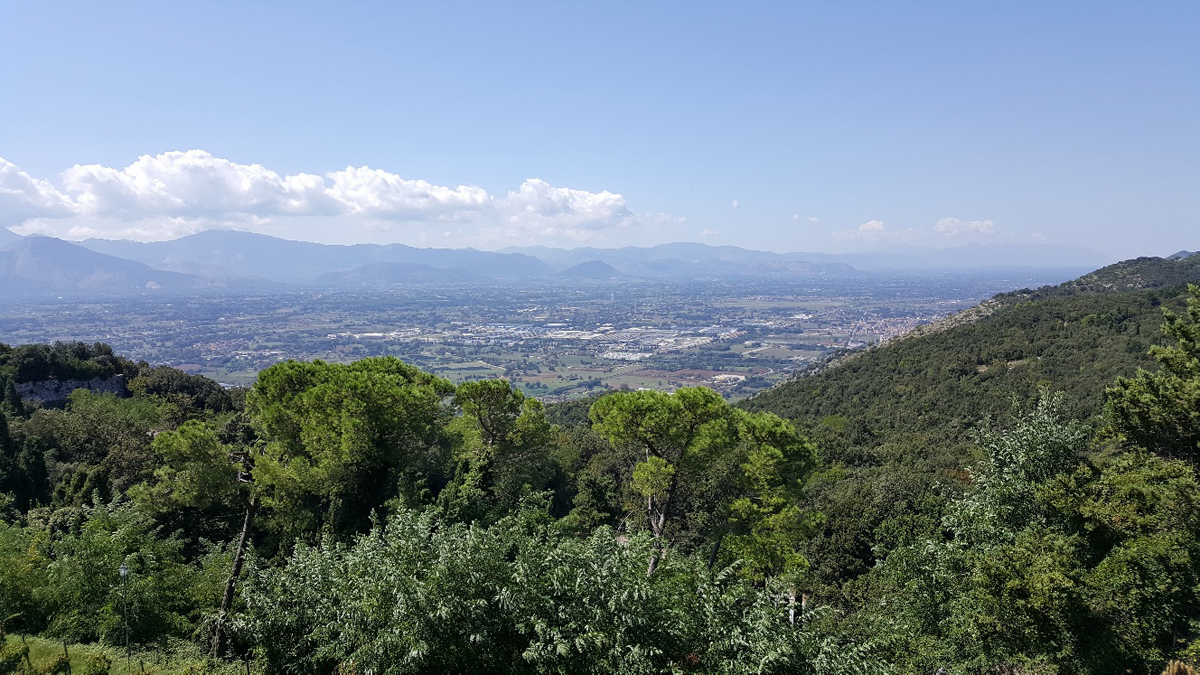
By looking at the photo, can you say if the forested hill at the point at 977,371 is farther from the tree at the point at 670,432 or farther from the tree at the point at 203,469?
the tree at the point at 203,469

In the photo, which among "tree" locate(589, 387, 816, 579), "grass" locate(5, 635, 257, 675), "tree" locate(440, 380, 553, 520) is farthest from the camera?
"tree" locate(440, 380, 553, 520)

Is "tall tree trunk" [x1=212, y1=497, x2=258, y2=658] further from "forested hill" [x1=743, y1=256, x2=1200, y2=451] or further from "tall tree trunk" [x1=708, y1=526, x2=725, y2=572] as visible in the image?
"forested hill" [x1=743, y1=256, x2=1200, y2=451]

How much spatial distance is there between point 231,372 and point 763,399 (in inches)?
3504

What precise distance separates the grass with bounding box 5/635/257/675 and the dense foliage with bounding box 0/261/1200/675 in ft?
1.39

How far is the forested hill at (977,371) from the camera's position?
105ft

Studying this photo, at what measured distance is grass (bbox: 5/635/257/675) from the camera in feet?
31.6

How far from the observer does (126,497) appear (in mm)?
18719

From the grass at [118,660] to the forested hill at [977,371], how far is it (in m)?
29.2

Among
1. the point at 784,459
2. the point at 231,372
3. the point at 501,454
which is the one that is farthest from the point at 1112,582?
the point at 231,372

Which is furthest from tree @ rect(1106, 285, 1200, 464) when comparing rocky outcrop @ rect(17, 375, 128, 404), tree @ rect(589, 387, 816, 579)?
rocky outcrop @ rect(17, 375, 128, 404)

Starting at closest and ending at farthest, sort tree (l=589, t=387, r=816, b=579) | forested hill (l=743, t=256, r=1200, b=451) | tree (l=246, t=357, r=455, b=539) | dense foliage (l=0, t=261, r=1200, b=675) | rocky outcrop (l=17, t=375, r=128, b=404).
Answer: dense foliage (l=0, t=261, r=1200, b=675) → tree (l=589, t=387, r=816, b=579) → tree (l=246, t=357, r=455, b=539) → rocky outcrop (l=17, t=375, r=128, b=404) → forested hill (l=743, t=256, r=1200, b=451)

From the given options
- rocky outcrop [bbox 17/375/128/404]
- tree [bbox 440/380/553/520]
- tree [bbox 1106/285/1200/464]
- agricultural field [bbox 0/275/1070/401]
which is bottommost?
agricultural field [bbox 0/275/1070/401]

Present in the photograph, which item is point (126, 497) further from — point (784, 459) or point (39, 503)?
point (784, 459)

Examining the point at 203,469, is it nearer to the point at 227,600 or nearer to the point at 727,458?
the point at 227,600
